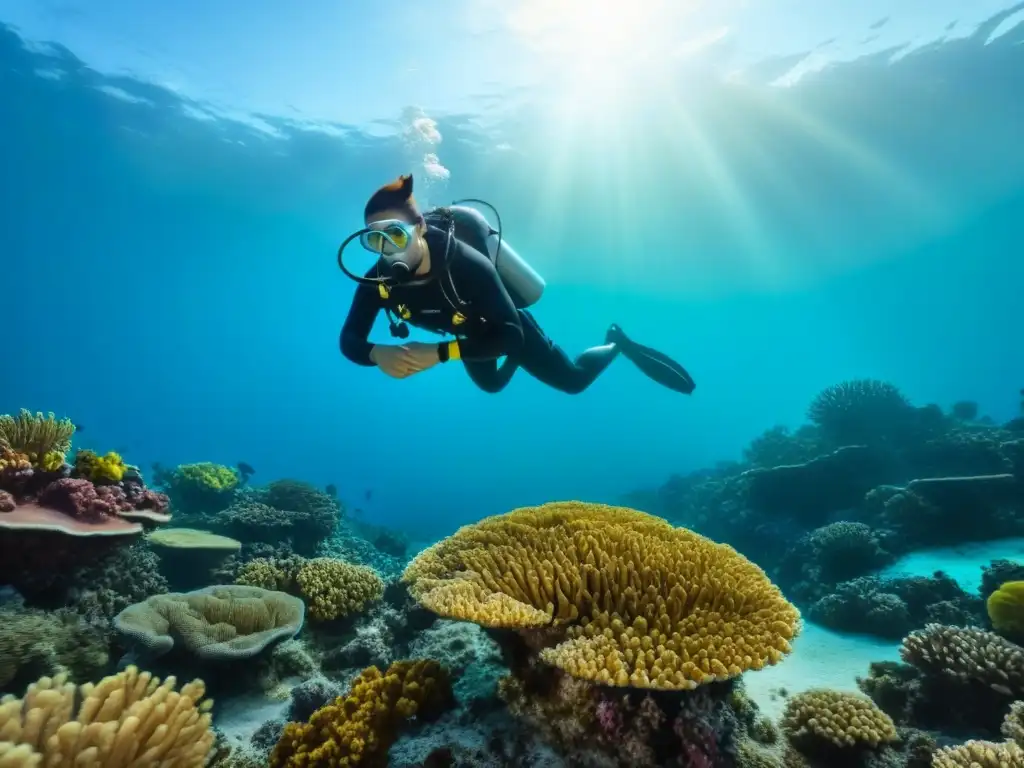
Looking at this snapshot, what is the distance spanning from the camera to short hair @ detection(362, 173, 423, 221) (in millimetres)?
4715

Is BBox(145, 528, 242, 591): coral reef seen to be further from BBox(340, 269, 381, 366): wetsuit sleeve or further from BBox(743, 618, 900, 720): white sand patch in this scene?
BBox(743, 618, 900, 720): white sand patch

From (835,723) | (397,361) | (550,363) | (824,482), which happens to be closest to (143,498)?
(397,361)

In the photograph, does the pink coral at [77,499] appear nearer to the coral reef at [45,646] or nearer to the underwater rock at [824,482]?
the coral reef at [45,646]

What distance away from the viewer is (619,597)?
10.1 feet

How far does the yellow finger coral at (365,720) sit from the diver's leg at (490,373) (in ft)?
12.3

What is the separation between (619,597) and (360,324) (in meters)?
3.69

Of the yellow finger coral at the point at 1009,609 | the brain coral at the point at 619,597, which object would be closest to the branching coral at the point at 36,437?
the brain coral at the point at 619,597

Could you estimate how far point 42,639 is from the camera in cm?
379

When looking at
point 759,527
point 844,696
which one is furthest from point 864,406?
point 844,696

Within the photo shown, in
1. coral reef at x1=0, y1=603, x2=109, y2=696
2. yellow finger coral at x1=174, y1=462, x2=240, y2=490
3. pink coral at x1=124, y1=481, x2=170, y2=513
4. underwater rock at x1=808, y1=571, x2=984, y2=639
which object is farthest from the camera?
yellow finger coral at x1=174, y1=462, x2=240, y2=490

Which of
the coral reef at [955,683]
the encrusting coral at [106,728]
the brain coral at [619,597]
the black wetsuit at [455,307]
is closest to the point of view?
the encrusting coral at [106,728]

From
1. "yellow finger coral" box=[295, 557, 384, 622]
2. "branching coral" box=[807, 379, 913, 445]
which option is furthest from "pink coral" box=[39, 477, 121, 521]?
"branching coral" box=[807, 379, 913, 445]

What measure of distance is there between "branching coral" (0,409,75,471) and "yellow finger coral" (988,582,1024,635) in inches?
405

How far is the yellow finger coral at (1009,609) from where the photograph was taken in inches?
205
